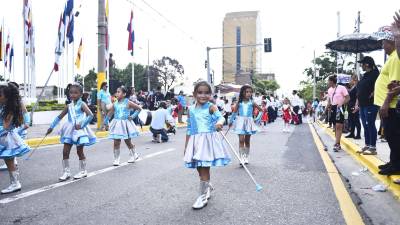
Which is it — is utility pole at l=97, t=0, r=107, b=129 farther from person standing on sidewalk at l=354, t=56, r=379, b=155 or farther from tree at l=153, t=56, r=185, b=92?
tree at l=153, t=56, r=185, b=92


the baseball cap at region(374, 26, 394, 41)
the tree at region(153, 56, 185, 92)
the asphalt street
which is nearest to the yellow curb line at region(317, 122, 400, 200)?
the asphalt street

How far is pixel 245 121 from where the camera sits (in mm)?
8367

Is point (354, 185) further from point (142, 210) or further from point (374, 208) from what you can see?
point (142, 210)

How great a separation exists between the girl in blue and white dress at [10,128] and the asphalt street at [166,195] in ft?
1.02

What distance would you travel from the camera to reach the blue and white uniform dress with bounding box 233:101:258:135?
8312mm

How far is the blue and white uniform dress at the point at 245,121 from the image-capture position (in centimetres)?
831

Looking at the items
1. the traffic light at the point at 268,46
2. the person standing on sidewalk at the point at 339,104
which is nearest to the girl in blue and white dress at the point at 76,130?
the person standing on sidewalk at the point at 339,104

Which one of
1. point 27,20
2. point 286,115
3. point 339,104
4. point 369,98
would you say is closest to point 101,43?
point 27,20

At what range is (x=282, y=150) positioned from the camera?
35.5ft

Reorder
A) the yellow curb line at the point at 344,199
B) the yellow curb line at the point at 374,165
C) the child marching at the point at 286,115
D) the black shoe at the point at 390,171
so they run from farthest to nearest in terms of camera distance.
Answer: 1. the child marching at the point at 286,115
2. the black shoe at the point at 390,171
3. the yellow curb line at the point at 374,165
4. the yellow curb line at the point at 344,199

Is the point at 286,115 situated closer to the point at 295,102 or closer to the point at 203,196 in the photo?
the point at 295,102

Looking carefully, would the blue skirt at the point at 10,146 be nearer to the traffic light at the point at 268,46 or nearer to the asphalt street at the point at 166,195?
the asphalt street at the point at 166,195

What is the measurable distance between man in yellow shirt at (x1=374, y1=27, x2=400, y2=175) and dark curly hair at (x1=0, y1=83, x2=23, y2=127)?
5048mm

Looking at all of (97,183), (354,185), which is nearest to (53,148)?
(97,183)
